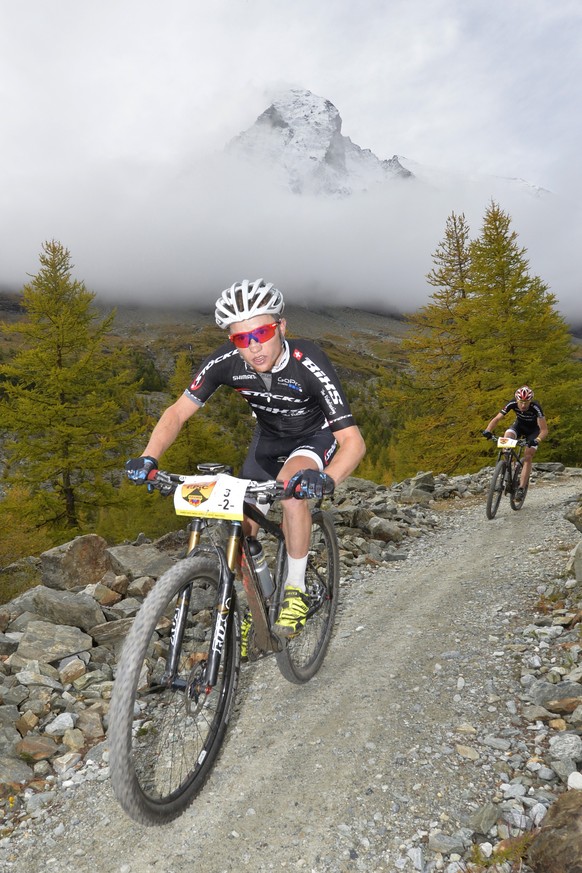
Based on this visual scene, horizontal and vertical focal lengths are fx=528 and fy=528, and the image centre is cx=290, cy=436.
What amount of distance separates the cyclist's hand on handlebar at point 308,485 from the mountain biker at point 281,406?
0.48 m

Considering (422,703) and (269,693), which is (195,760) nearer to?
(269,693)

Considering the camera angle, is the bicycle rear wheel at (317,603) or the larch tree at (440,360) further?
the larch tree at (440,360)

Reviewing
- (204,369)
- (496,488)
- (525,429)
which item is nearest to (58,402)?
(496,488)

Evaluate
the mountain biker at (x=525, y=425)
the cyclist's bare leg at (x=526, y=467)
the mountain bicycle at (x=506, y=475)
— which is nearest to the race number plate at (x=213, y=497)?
the mountain bicycle at (x=506, y=475)

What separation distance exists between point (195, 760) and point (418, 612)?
393 centimetres

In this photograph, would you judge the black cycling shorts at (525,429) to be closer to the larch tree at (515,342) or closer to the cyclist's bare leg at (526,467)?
the cyclist's bare leg at (526,467)

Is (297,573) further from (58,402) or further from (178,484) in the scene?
Answer: (58,402)

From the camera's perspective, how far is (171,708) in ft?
11.6

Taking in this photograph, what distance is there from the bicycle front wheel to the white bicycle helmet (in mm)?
9469

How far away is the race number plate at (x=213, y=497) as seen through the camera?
3.61 meters

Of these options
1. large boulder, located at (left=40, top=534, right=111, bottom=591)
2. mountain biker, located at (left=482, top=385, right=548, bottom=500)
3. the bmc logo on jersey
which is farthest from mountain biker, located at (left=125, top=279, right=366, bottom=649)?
mountain biker, located at (left=482, top=385, right=548, bottom=500)

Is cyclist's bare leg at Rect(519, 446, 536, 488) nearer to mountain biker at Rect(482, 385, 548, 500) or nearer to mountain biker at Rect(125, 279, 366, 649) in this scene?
mountain biker at Rect(482, 385, 548, 500)

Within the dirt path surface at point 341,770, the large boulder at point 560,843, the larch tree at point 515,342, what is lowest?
the dirt path surface at point 341,770

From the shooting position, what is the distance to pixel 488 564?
349 inches
